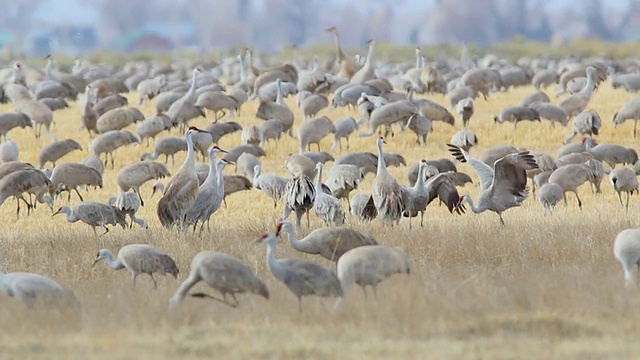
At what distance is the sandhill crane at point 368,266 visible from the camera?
7.89 m

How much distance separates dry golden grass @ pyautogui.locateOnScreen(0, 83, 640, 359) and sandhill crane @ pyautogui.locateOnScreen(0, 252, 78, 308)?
10 centimetres

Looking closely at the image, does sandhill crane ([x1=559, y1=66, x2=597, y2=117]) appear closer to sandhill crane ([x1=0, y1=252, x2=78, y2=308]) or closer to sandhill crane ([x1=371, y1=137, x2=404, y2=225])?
sandhill crane ([x1=371, y1=137, x2=404, y2=225])

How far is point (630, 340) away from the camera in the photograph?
6.86 m

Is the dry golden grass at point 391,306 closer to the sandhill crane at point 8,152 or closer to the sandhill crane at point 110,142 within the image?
the sandhill crane at point 110,142

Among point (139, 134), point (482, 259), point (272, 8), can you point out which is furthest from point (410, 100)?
point (272, 8)

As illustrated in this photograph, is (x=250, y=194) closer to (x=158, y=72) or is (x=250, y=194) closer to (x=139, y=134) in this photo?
(x=139, y=134)

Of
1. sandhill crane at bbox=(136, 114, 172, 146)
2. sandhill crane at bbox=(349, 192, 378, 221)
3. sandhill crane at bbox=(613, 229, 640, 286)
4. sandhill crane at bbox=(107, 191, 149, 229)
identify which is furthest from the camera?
sandhill crane at bbox=(136, 114, 172, 146)

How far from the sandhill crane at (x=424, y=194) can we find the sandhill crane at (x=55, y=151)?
8.05 m

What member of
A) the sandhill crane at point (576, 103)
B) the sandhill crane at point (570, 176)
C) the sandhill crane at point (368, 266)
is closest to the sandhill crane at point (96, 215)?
the sandhill crane at point (570, 176)

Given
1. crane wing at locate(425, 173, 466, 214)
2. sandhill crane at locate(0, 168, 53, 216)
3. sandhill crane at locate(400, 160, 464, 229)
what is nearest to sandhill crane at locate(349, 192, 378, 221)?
sandhill crane at locate(400, 160, 464, 229)

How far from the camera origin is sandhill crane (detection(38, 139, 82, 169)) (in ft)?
62.7

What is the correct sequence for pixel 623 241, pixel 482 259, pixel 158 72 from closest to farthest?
pixel 623 241 → pixel 482 259 → pixel 158 72

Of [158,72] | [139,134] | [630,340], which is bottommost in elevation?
[630,340]

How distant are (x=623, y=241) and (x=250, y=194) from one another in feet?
30.0
